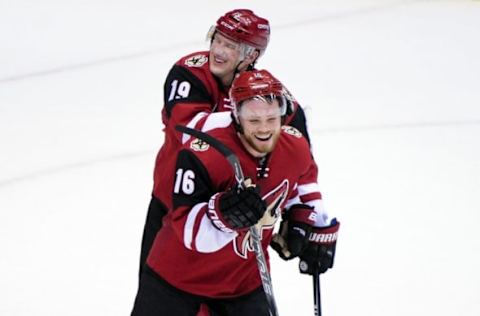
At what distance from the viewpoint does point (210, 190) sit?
2.23m

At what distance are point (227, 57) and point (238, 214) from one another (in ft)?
2.24

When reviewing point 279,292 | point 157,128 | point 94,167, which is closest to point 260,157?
point 279,292

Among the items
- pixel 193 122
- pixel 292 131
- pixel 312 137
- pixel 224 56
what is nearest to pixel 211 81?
pixel 224 56

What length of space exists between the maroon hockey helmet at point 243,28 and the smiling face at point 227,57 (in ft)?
0.05

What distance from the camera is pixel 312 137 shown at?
15.4 feet

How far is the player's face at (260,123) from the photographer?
7.16 feet

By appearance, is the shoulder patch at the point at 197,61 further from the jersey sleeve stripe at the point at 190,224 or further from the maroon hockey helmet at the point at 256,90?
the jersey sleeve stripe at the point at 190,224

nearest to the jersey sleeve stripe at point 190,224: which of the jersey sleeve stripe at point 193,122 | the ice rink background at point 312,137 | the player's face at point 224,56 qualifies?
the jersey sleeve stripe at point 193,122

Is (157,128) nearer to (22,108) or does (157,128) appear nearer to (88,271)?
(22,108)

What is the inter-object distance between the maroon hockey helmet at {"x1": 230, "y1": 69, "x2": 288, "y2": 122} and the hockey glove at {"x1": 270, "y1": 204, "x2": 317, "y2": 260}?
1.03 ft

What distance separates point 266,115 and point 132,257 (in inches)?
64.1

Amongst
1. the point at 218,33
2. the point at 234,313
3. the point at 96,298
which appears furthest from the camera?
the point at 96,298

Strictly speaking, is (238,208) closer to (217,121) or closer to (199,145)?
(199,145)

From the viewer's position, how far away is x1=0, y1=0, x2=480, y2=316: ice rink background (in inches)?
138
